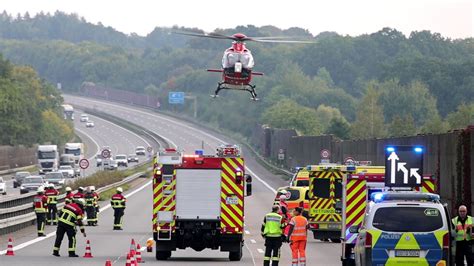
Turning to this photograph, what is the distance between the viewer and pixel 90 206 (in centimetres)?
5166

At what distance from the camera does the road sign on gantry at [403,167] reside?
104 feet

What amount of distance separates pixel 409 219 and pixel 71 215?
13.7 meters

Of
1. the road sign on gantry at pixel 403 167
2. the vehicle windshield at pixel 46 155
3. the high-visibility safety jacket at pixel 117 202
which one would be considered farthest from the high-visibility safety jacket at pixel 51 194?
the vehicle windshield at pixel 46 155

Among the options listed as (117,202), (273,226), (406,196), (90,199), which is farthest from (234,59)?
(406,196)

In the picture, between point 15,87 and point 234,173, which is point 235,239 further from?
point 15,87

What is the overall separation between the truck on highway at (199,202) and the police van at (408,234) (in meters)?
10.5

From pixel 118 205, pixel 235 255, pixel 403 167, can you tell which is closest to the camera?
pixel 403 167

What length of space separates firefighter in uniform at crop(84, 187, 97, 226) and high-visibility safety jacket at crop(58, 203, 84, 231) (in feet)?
49.5

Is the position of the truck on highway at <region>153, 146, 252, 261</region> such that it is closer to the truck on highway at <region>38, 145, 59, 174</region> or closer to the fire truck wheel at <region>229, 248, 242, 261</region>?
the fire truck wheel at <region>229, 248, 242, 261</region>

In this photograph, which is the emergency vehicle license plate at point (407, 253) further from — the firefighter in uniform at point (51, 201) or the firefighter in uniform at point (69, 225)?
the firefighter in uniform at point (51, 201)

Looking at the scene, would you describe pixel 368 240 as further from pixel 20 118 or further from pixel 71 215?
pixel 20 118

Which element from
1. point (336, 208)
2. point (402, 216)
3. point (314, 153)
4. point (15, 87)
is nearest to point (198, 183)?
point (336, 208)

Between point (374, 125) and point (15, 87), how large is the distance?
4878cm

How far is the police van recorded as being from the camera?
77.8 feet
